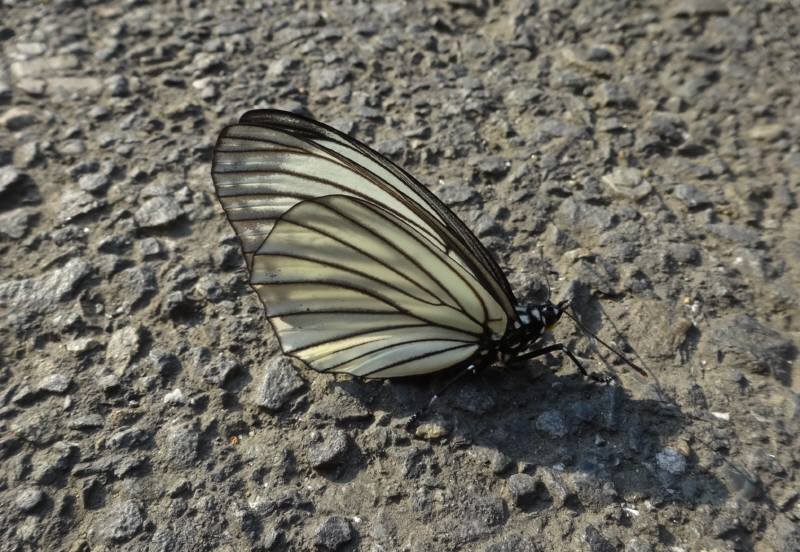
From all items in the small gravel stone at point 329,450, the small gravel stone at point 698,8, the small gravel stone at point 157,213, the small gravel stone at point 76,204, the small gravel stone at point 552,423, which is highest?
the small gravel stone at point 698,8

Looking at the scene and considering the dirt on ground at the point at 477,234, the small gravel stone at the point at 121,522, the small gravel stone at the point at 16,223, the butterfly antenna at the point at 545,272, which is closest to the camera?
the small gravel stone at the point at 121,522

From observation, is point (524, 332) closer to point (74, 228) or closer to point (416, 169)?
point (416, 169)

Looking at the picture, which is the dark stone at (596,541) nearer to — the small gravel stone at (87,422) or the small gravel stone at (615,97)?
the small gravel stone at (87,422)

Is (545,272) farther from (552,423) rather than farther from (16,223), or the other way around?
(16,223)

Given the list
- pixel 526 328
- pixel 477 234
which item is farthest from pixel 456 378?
pixel 477 234

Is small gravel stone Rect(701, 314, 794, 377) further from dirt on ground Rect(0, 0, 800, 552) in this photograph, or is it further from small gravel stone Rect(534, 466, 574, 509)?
small gravel stone Rect(534, 466, 574, 509)

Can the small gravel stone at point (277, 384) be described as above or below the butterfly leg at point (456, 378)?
below

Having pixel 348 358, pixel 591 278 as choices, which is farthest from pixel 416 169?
pixel 348 358

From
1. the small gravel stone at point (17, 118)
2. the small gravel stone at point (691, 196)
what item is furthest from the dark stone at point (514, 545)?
the small gravel stone at point (17, 118)

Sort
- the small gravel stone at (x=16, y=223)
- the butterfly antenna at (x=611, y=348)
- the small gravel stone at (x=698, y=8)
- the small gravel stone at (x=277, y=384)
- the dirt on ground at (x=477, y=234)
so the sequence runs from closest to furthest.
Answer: the dirt on ground at (x=477, y=234) < the small gravel stone at (x=277, y=384) < the butterfly antenna at (x=611, y=348) < the small gravel stone at (x=16, y=223) < the small gravel stone at (x=698, y=8)
